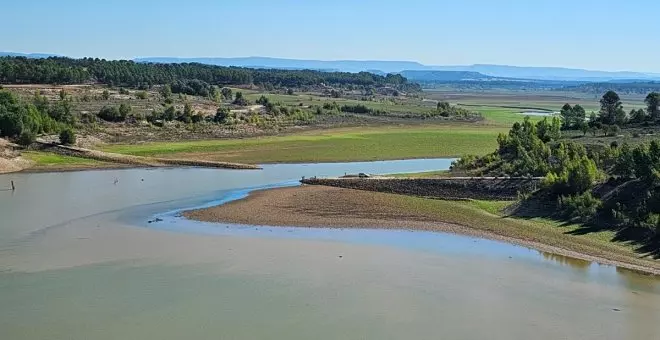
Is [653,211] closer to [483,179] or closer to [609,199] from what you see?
[609,199]

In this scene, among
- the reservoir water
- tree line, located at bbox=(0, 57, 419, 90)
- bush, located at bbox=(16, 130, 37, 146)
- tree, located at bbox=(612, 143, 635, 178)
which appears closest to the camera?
the reservoir water

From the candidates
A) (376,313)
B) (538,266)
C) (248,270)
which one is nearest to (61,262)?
(248,270)

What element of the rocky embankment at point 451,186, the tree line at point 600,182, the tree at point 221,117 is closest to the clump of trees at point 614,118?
the tree line at point 600,182

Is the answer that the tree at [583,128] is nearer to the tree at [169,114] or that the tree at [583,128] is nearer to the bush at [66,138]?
the tree at [169,114]

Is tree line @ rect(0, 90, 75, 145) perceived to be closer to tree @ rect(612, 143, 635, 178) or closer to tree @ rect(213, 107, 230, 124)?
tree @ rect(213, 107, 230, 124)

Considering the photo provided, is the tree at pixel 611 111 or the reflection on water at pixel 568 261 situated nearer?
the reflection on water at pixel 568 261

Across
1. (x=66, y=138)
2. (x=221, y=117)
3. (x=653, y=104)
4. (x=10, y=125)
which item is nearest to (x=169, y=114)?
(x=221, y=117)

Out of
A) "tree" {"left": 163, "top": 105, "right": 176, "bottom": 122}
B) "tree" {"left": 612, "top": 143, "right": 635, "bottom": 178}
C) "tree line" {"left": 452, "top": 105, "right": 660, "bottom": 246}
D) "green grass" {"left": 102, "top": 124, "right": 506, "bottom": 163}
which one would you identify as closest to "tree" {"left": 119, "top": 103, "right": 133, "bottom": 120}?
"tree" {"left": 163, "top": 105, "right": 176, "bottom": 122}

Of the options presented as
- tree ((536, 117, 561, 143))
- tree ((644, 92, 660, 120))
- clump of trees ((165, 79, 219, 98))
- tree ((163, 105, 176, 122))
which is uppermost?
tree ((644, 92, 660, 120))
